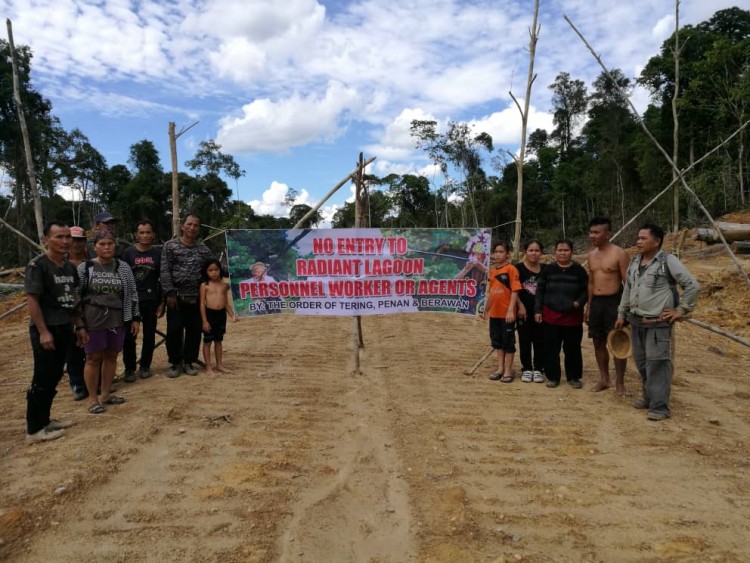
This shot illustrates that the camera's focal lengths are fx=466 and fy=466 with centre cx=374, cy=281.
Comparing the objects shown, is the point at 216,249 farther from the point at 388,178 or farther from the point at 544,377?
the point at 544,377

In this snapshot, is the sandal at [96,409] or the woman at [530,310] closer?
the sandal at [96,409]

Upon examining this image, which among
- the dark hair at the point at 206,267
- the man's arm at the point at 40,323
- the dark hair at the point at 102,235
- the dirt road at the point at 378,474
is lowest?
the dirt road at the point at 378,474

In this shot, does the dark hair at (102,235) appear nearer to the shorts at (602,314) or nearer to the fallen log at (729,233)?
the shorts at (602,314)

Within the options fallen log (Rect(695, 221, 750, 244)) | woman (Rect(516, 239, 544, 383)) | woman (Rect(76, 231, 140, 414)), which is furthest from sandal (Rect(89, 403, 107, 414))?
fallen log (Rect(695, 221, 750, 244))

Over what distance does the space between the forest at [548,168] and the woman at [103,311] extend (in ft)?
50.1

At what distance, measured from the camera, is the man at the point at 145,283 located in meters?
4.83

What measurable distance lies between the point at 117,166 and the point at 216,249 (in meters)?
17.0

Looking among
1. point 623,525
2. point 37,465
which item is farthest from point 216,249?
point 623,525

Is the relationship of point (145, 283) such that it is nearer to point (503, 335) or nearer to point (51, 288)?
point (51, 288)

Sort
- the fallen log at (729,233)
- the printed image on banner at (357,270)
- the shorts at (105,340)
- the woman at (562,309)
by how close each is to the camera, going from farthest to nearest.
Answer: the fallen log at (729,233)
the printed image on banner at (357,270)
the woman at (562,309)
the shorts at (105,340)

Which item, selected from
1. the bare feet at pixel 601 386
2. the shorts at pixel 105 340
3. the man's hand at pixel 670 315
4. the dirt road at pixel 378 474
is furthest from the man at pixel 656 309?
the shorts at pixel 105 340

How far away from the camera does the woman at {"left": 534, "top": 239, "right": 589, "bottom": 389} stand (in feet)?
15.1

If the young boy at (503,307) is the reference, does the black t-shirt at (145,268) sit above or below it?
above

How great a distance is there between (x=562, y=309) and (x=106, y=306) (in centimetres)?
422
